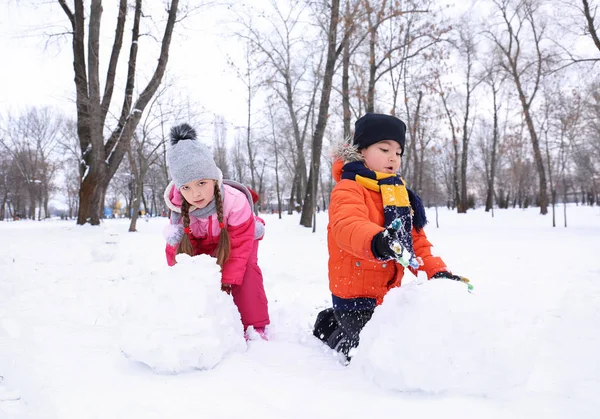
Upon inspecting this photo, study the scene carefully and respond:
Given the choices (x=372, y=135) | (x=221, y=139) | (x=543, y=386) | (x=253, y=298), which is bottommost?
(x=543, y=386)

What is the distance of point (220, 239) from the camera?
6.81ft

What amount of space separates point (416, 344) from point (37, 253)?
650cm

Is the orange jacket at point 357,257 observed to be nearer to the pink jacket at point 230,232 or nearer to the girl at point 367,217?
the girl at point 367,217

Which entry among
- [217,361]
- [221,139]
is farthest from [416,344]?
[221,139]

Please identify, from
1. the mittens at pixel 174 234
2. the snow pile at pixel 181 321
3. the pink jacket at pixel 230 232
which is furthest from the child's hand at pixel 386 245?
the mittens at pixel 174 234

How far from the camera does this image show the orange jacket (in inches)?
68.7

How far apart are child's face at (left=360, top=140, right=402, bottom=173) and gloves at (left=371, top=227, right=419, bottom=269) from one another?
62 cm

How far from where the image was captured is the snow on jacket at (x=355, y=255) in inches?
68.6

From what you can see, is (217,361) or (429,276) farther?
(429,276)

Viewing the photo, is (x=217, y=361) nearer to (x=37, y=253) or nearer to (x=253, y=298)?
(x=253, y=298)

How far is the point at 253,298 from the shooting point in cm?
220

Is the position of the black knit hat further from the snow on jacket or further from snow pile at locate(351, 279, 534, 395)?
snow pile at locate(351, 279, 534, 395)

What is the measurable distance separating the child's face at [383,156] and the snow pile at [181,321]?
1.02m

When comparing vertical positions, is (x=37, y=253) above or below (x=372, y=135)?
below
